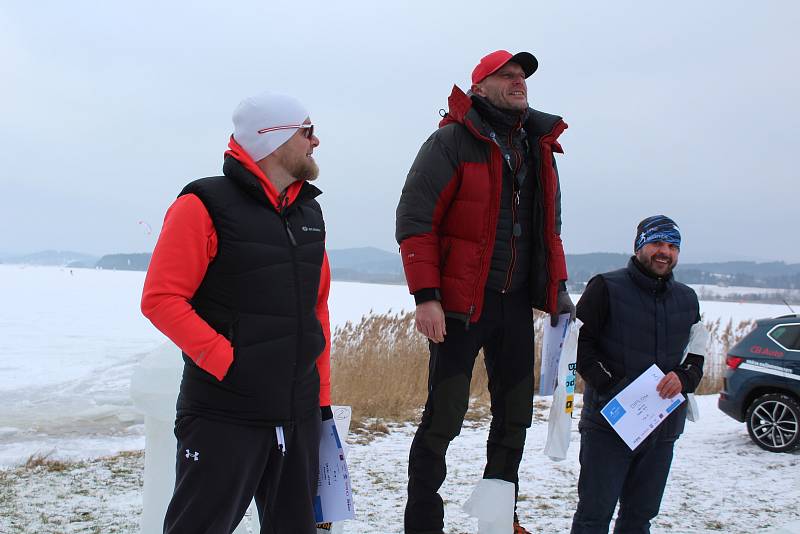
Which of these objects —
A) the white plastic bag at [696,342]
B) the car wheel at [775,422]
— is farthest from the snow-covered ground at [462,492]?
the white plastic bag at [696,342]

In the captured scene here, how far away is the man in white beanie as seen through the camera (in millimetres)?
1981

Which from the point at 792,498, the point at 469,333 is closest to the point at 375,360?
the point at 792,498

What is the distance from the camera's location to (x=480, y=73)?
3270mm

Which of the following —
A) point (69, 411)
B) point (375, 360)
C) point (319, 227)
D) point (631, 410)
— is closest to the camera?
point (319, 227)

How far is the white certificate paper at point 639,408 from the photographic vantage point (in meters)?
2.83

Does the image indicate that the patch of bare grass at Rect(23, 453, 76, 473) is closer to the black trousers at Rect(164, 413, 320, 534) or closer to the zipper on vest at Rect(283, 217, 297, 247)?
the black trousers at Rect(164, 413, 320, 534)

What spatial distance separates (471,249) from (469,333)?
379mm

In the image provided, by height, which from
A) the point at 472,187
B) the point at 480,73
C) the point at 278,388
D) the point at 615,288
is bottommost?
the point at 278,388

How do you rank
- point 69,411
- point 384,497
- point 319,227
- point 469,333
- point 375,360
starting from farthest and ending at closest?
point 375,360, point 69,411, point 384,497, point 469,333, point 319,227

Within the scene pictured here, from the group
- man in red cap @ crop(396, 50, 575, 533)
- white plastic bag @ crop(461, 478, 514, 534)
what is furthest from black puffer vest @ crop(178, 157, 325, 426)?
white plastic bag @ crop(461, 478, 514, 534)

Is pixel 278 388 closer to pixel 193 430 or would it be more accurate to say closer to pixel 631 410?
pixel 193 430

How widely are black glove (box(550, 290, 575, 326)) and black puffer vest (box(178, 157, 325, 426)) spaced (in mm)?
1522

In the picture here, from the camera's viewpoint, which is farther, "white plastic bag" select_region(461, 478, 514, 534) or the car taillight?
the car taillight

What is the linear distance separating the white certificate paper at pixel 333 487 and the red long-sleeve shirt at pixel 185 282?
0.61 m
